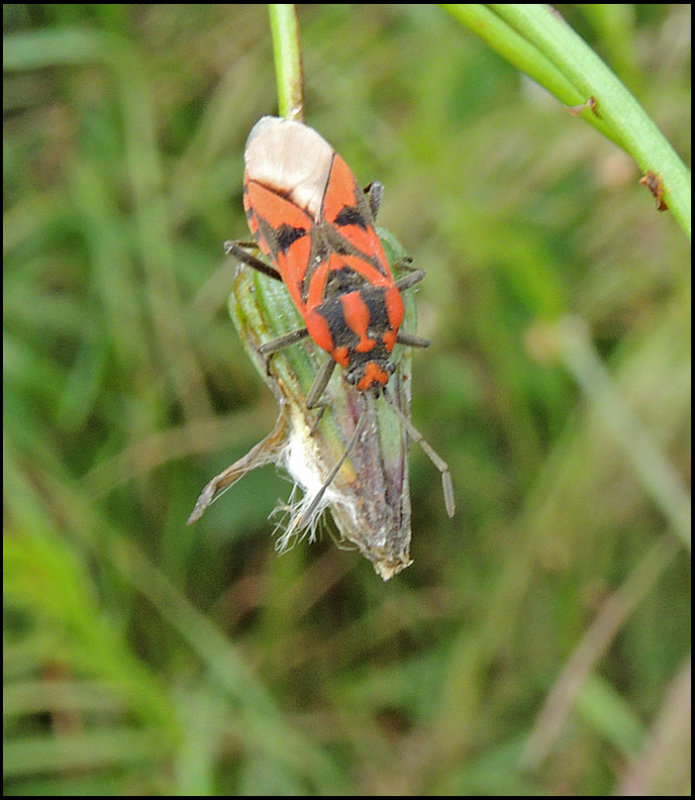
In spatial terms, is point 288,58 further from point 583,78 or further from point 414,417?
point 414,417

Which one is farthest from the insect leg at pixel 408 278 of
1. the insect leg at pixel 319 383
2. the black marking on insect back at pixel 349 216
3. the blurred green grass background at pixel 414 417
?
the blurred green grass background at pixel 414 417

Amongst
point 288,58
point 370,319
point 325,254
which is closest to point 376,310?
point 370,319

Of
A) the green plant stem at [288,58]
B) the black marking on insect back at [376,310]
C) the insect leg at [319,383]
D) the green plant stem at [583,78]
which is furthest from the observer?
the black marking on insect back at [376,310]

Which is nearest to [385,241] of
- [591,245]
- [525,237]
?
[525,237]

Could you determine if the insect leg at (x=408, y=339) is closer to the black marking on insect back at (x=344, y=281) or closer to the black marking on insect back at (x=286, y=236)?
the black marking on insect back at (x=344, y=281)

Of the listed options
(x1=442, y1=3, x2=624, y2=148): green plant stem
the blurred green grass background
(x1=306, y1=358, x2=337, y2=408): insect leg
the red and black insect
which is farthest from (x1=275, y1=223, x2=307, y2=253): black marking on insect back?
the blurred green grass background

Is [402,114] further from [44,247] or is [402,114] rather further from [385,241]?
[385,241]

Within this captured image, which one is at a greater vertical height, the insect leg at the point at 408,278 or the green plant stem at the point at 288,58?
the green plant stem at the point at 288,58
